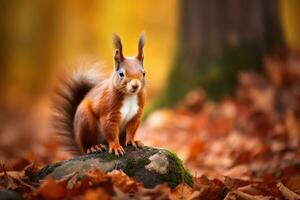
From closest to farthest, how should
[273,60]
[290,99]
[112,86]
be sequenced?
[112,86] < [290,99] < [273,60]

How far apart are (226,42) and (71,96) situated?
355 cm

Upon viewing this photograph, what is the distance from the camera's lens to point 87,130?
3.84 meters

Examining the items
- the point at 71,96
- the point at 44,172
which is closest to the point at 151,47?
the point at 71,96

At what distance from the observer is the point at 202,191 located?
11.4ft

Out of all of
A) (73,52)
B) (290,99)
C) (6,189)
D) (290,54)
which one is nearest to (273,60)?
(290,54)

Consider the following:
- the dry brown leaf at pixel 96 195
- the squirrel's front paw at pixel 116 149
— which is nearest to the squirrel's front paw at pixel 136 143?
the squirrel's front paw at pixel 116 149

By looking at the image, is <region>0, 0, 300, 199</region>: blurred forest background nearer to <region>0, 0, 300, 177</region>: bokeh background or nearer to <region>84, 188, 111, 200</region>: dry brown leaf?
<region>0, 0, 300, 177</region>: bokeh background

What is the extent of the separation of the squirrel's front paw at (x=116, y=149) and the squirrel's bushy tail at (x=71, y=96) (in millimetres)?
695

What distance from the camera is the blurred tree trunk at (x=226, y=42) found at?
293 inches

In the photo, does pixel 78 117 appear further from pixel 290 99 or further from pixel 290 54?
pixel 290 54

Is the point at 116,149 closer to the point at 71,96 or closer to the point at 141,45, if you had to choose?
the point at 141,45

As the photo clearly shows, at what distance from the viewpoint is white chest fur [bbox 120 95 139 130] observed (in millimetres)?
3664

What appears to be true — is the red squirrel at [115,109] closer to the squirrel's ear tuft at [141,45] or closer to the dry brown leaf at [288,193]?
the squirrel's ear tuft at [141,45]

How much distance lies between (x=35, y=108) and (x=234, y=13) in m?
8.15
